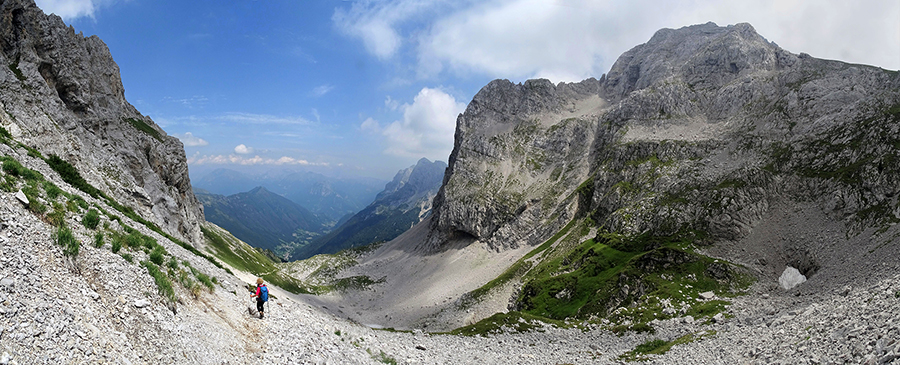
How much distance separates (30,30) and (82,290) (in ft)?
301

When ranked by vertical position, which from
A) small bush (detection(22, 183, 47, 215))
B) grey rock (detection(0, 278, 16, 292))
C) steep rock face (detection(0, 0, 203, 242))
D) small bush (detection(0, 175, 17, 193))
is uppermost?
steep rock face (detection(0, 0, 203, 242))

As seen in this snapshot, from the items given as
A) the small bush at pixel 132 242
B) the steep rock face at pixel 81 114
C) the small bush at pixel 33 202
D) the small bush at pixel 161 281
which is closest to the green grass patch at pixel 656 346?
the small bush at pixel 161 281

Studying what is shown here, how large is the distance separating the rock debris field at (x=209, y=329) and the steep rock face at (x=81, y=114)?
45.6 metres

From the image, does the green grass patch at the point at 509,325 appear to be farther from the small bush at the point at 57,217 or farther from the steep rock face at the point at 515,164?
the steep rock face at the point at 515,164

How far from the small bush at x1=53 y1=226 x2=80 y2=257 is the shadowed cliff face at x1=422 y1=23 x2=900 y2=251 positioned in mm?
80524

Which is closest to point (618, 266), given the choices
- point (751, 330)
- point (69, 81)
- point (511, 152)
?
point (751, 330)

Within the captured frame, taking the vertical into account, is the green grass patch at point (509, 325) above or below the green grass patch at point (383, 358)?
below

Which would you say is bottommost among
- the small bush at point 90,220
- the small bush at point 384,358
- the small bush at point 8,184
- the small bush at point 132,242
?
the small bush at point 384,358

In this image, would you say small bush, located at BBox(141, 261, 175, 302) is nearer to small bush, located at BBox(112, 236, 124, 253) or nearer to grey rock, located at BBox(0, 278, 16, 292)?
small bush, located at BBox(112, 236, 124, 253)

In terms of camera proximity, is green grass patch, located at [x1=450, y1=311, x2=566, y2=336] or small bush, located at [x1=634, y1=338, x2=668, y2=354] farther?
green grass patch, located at [x1=450, y1=311, x2=566, y2=336]

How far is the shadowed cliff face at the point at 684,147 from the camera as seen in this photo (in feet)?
236

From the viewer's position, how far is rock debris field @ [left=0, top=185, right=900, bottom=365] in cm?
1059

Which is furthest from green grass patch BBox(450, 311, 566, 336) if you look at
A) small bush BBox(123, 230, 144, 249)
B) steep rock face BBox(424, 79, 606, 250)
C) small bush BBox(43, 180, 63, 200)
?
steep rock face BBox(424, 79, 606, 250)

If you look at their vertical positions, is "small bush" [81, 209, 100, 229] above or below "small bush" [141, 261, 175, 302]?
above
